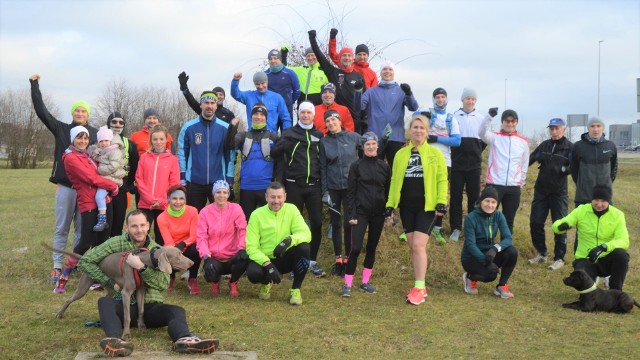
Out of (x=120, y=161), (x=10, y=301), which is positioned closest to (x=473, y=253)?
(x=120, y=161)

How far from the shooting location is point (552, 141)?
8.88 meters

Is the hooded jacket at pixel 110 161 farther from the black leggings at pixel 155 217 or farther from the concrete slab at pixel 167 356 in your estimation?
the concrete slab at pixel 167 356

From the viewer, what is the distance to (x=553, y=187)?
8.80 meters

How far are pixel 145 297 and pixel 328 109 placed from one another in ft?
12.6

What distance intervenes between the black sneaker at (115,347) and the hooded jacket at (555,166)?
6475 millimetres

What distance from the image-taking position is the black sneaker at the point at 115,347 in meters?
4.66

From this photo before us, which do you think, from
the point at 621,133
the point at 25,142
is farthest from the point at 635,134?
the point at 25,142

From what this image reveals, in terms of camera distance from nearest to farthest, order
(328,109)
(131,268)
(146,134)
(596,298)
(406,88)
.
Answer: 1. (131,268)
2. (596,298)
3. (406,88)
4. (328,109)
5. (146,134)

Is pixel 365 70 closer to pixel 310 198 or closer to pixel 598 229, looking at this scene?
pixel 310 198

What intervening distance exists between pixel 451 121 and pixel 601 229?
94.8 inches

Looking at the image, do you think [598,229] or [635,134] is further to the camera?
[635,134]

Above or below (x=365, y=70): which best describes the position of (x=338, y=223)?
below

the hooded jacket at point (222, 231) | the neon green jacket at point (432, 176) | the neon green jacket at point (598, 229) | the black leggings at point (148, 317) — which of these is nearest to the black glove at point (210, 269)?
the hooded jacket at point (222, 231)

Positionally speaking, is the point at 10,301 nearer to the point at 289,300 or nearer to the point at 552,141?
the point at 289,300
